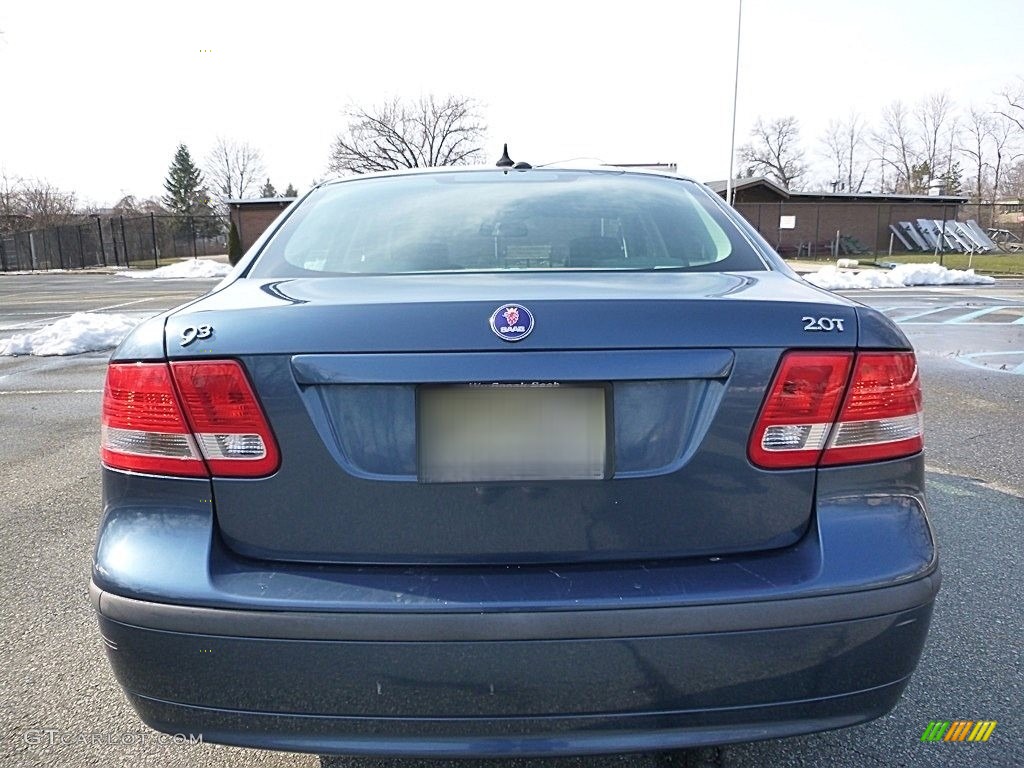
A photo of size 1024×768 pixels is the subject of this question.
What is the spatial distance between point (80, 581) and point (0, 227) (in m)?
47.8

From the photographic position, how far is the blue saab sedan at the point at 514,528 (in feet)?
4.67

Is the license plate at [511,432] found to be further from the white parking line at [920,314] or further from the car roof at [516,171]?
the white parking line at [920,314]

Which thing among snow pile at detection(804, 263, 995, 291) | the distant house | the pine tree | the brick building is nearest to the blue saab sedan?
snow pile at detection(804, 263, 995, 291)

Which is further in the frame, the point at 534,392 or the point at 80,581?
the point at 80,581

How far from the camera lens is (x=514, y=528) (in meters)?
1.49

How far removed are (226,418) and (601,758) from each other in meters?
1.32

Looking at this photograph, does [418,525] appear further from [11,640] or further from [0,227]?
[0,227]

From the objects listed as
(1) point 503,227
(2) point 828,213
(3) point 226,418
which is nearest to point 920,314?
(1) point 503,227

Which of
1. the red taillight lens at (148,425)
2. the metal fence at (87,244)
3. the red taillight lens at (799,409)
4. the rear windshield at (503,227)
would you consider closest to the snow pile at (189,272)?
the metal fence at (87,244)

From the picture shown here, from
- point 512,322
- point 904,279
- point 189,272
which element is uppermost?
point 512,322

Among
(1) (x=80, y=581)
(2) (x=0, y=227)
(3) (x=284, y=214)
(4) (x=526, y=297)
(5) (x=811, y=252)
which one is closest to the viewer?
(4) (x=526, y=297)

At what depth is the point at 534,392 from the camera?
145 centimetres

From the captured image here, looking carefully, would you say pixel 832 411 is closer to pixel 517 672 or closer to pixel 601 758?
pixel 517 672

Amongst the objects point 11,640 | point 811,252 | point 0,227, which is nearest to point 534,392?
point 11,640
